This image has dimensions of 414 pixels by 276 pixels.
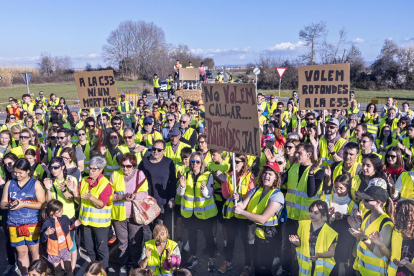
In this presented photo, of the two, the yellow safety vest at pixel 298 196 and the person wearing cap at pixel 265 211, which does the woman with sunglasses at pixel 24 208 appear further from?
the yellow safety vest at pixel 298 196

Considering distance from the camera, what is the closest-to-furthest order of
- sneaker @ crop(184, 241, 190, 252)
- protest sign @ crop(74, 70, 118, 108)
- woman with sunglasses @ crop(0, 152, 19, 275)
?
woman with sunglasses @ crop(0, 152, 19, 275) → sneaker @ crop(184, 241, 190, 252) → protest sign @ crop(74, 70, 118, 108)

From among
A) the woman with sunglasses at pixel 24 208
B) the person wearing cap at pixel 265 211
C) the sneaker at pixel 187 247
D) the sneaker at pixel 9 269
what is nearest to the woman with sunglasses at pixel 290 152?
the person wearing cap at pixel 265 211

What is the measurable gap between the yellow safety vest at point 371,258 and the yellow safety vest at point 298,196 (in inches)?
39.0

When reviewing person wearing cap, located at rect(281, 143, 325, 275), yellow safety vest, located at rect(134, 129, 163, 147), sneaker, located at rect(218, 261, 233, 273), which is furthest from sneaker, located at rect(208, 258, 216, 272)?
yellow safety vest, located at rect(134, 129, 163, 147)

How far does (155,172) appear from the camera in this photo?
505 centimetres

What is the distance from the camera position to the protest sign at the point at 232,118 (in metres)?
3.78

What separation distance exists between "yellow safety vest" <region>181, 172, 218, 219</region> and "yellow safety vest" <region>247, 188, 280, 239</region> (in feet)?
2.48

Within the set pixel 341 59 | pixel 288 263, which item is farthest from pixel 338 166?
pixel 341 59

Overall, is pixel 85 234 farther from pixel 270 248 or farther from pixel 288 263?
pixel 288 263

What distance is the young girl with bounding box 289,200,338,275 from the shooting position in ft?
12.3

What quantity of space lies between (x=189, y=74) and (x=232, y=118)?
17897 millimetres

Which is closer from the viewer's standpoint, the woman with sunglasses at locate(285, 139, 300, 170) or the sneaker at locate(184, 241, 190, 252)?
the sneaker at locate(184, 241, 190, 252)

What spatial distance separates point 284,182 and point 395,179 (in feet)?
5.09

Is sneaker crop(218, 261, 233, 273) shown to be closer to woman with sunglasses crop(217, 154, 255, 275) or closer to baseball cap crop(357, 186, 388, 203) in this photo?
woman with sunglasses crop(217, 154, 255, 275)
